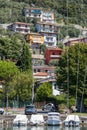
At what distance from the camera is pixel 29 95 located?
8425 centimetres

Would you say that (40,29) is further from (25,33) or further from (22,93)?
(22,93)

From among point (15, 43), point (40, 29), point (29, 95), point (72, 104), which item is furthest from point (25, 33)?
point (72, 104)

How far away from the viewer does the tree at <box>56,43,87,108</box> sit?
74938 mm

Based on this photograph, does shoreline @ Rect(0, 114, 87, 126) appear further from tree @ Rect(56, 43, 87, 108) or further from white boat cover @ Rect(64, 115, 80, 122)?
tree @ Rect(56, 43, 87, 108)

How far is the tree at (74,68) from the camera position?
74938 mm

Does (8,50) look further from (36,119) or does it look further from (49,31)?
(36,119)

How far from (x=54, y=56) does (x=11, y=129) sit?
9050 cm

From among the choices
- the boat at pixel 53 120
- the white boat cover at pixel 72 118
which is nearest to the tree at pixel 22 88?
the boat at pixel 53 120

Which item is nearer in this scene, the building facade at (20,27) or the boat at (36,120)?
the boat at (36,120)

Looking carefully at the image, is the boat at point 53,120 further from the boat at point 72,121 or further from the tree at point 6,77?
the tree at point 6,77

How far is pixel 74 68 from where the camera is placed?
7694 centimetres

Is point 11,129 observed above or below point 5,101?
above

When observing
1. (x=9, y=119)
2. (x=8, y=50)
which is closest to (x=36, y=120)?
(x=9, y=119)

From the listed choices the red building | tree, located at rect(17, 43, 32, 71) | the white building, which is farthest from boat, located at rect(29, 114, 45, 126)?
the white building
